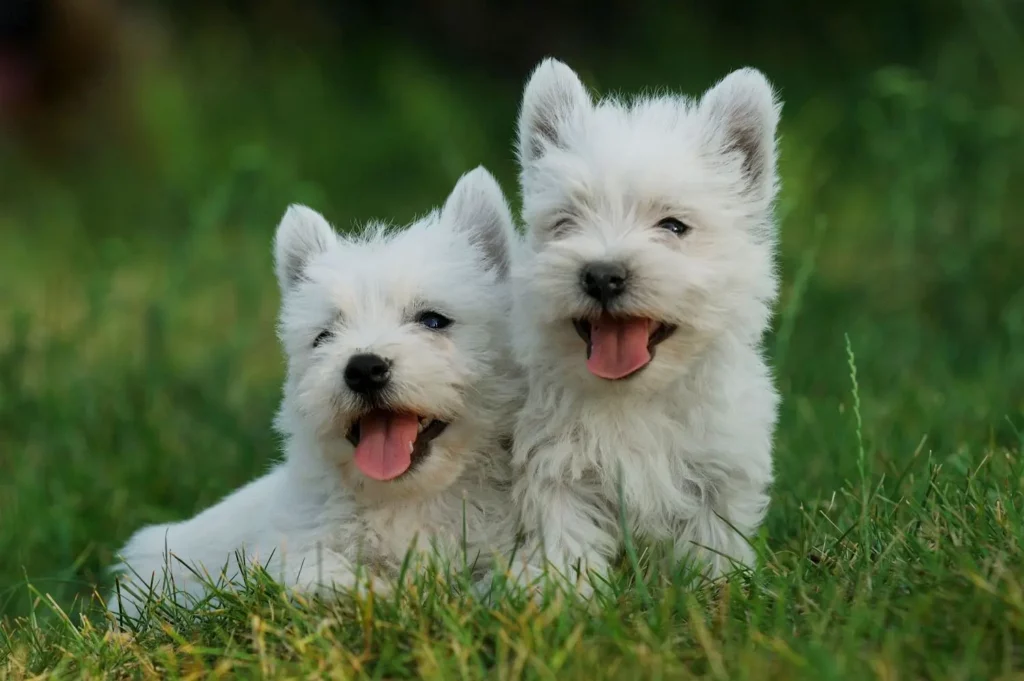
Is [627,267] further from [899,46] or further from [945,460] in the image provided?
[899,46]

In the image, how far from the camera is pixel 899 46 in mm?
12969

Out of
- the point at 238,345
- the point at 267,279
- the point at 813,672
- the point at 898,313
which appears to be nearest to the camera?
the point at 813,672

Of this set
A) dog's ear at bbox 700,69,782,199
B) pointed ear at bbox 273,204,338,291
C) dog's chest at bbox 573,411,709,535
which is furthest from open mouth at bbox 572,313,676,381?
pointed ear at bbox 273,204,338,291

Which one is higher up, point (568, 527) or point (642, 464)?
point (642, 464)

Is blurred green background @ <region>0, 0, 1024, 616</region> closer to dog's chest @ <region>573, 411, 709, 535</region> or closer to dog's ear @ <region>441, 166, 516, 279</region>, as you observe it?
dog's chest @ <region>573, 411, 709, 535</region>

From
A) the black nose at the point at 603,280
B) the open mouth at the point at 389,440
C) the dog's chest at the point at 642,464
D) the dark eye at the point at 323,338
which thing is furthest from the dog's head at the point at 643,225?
the dark eye at the point at 323,338

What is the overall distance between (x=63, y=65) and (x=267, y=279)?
5.36 m

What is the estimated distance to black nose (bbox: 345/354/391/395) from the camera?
3.96 m

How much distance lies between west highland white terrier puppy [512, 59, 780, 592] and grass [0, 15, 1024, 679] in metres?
0.25

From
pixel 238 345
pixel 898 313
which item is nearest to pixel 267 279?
pixel 238 345

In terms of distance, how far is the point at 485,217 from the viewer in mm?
4609

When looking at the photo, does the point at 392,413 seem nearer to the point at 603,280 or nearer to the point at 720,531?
the point at 603,280

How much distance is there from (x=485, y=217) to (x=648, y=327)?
0.97m

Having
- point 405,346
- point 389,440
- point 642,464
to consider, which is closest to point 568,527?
point 642,464
